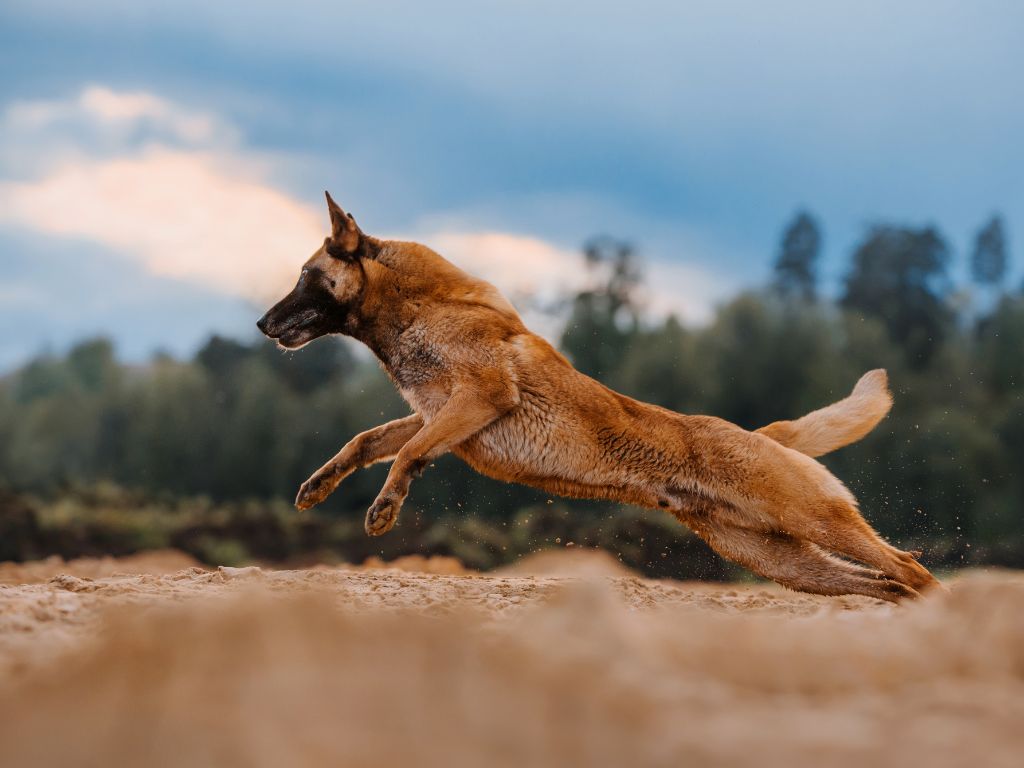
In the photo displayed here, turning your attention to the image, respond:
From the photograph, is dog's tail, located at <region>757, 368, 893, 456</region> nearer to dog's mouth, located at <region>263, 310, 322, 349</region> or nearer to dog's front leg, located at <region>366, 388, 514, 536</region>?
dog's front leg, located at <region>366, 388, 514, 536</region>

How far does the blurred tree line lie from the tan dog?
542 inches

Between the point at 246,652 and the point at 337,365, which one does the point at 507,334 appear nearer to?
the point at 246,652

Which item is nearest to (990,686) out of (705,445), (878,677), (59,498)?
(878,677)

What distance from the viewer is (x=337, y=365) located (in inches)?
1390

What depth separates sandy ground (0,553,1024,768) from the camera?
2570 mm

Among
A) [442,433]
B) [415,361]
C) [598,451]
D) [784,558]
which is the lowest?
[784,558]

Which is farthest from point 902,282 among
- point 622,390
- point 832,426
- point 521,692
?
point 521,692

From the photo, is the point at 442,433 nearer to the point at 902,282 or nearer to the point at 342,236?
the point at 342,236

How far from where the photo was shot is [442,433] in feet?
22.8

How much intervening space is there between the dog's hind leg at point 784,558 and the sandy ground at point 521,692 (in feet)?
10.1

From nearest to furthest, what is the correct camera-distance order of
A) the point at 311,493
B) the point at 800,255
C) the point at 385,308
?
the point at 311,493, the point at 385,308, the point at 800,255

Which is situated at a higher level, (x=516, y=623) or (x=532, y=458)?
(x=532, y=458)

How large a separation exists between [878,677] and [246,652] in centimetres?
204

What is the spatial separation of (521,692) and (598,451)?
14.4 ft
